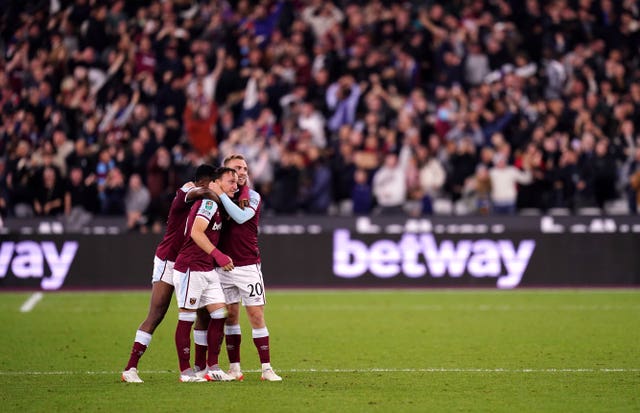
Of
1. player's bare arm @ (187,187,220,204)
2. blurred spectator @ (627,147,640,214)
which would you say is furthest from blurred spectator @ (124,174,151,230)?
player's bare arm @ (187,187,220,204)

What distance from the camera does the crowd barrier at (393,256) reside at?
66.2 ft

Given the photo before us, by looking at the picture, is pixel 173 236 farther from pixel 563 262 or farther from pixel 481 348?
pixel 563 262

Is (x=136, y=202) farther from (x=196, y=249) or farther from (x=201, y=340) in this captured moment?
(x=196, y=249)

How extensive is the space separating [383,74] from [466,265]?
5.18 meters

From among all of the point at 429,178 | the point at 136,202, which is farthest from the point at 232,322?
the point at 429,178

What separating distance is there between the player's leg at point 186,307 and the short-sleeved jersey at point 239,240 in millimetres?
445

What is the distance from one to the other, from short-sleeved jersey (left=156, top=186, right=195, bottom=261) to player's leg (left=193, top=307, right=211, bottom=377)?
0.62 meters

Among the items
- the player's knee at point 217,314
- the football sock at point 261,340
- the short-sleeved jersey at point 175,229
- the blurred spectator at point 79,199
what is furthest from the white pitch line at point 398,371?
the blurred spectator at point 79,199

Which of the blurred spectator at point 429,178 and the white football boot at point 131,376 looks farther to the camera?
the blurred spectator at point 429,178

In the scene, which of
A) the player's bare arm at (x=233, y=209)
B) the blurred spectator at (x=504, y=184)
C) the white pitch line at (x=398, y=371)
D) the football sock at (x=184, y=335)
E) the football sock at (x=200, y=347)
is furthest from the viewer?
the blurred spectator at (x=504, y=184)

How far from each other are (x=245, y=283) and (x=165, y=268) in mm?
771

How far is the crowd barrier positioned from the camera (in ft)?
66.2

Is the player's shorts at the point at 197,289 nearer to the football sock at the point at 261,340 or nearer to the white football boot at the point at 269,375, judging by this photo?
the football sock at the point at 261,340

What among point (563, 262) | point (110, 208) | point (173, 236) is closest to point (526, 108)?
point (563, 262)
